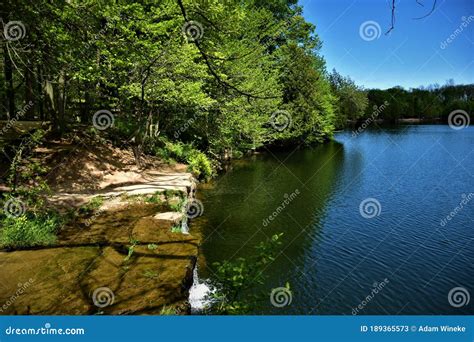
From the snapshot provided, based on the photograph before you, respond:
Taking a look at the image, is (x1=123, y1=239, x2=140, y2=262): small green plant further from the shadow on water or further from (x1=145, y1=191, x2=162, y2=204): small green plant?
(x1=145, y1=191, x2=162, y2=204): small green plant

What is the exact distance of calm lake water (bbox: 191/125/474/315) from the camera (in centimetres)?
995

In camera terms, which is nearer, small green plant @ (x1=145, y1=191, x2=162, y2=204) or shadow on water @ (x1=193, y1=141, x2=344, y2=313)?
shadow on water @ (x1=193, y1=141, x2=344, y2=313)

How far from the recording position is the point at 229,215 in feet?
53.6

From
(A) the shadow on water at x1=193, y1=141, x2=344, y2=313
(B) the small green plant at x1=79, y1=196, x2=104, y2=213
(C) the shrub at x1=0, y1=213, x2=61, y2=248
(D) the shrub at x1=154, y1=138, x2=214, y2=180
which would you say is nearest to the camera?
(C) the shrub at x1=0, y1=213, x2=61, y2=248

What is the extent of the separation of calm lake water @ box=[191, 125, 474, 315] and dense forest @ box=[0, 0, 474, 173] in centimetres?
412

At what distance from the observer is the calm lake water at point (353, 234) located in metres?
9.95

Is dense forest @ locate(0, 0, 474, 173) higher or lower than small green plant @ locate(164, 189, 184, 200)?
higher

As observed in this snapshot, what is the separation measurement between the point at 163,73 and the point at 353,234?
10.4 metres

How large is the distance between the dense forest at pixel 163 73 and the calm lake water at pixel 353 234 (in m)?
4.12

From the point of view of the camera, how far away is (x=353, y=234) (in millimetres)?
14234

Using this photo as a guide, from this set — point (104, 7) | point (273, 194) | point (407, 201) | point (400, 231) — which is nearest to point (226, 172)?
point (273, 194)

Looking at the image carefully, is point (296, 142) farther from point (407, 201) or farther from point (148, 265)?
point (148, 265)

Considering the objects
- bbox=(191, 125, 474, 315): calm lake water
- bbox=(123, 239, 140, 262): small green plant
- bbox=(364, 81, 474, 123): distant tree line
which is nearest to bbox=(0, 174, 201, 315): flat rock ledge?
bbox=(123, 239, 140, 262): small green plant

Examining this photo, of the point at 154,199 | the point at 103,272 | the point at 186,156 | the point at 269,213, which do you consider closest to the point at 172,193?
the point at 154,199
